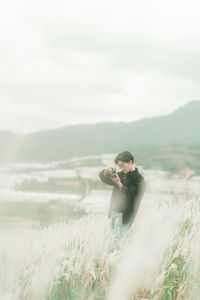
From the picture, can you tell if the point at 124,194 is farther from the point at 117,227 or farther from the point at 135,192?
the point at 117,227

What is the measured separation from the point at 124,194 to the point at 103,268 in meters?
1.03

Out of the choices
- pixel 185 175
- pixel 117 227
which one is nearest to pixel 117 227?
pixel 117 227

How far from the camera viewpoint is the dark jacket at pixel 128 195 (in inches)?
208

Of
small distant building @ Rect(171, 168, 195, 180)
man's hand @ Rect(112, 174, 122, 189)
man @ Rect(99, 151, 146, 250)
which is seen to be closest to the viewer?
man's hand @ Rect(112, 174, 122, 189)

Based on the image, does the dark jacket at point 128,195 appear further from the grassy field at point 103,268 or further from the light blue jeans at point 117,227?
the grassy field at point 103,268

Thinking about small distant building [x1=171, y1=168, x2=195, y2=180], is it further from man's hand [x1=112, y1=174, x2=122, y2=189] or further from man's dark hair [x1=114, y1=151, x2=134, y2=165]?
man's hand [x1=112, y1=174, x2=122, y2=189]

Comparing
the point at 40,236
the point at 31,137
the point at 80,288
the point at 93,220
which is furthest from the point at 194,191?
the point at 31,137

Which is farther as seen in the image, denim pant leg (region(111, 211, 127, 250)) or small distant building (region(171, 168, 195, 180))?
small distant building (region(171, 168, 195, 180))

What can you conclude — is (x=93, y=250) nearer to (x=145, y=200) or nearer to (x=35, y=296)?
(x=35, y=296)

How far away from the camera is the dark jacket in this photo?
5285 millimetres

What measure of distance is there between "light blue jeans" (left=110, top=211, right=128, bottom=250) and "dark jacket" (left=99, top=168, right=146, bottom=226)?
2.2 inches

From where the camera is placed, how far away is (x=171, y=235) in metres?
5.11

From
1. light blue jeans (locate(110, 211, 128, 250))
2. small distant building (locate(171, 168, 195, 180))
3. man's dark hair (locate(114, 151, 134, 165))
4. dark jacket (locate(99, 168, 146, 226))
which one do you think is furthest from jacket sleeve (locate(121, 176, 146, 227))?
small distant building (locate(171, 168, 195, 180))

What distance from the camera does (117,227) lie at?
17.3 feet
